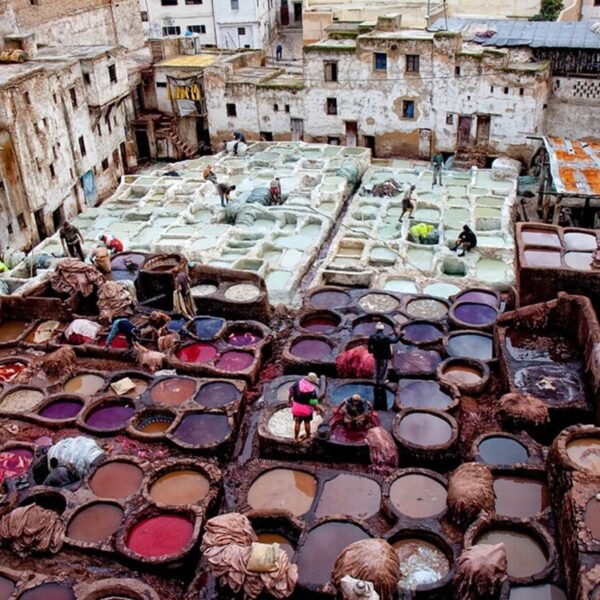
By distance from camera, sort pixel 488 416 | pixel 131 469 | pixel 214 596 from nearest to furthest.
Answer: pixel 214 596 → pixel 131 469 → pixel 488 416

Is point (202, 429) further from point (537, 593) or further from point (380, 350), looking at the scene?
point (537, 593)

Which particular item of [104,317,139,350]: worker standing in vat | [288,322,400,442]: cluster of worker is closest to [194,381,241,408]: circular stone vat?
[288,322,400,442]: cluster of worker

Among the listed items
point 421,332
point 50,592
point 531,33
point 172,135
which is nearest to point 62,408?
point 50,592

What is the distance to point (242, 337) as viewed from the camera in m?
17.0

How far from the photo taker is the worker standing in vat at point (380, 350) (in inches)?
535

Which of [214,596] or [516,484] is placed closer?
[214,596]

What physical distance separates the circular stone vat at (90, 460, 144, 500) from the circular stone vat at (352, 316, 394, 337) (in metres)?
6.43

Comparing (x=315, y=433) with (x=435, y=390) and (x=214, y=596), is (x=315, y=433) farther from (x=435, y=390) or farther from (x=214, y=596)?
(x=214, y=596)

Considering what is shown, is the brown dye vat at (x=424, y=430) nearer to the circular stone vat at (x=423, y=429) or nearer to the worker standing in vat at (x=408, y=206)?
the circular stone vat at (x=423, y=429)

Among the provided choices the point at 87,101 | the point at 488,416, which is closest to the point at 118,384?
the point at 488,416

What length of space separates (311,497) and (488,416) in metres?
4.08

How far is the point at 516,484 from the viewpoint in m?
11.5

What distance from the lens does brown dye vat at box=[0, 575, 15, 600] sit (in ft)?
32.8

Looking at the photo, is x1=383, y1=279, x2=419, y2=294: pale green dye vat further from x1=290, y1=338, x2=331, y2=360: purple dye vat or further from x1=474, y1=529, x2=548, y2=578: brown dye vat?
x1=474, y1=529, x2=548, y2=578: brown dye vat
